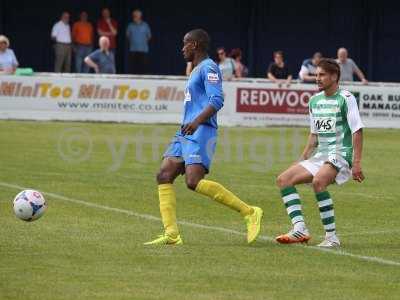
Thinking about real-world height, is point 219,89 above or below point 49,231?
above

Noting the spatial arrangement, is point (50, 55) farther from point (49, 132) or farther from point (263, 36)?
point (49, 132)

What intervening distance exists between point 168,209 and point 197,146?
0.61 metres

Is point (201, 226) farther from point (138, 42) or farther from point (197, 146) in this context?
point (138, 42)

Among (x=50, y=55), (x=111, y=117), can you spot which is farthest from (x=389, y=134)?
(x=50, y=55)

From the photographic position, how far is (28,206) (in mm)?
11852

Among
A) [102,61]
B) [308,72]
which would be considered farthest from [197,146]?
[102,61]

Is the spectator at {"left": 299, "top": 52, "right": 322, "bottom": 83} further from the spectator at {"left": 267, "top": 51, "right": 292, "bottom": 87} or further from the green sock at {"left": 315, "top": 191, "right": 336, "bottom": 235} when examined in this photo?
the green sock at {"left": 315, "top": 191, "right": 336, "bottom": 235}

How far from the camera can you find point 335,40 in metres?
38.6

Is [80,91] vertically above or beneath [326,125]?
beneath

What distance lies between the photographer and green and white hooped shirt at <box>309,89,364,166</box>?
11617 mm

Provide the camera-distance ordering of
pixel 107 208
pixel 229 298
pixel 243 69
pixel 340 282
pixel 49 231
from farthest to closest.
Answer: pixel 243 69 → pixel 107 208 → pixel 49 231 → pixel 340 282 → pixel 229 298

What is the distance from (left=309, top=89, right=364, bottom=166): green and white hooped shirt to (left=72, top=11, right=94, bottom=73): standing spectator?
2245 centimetres

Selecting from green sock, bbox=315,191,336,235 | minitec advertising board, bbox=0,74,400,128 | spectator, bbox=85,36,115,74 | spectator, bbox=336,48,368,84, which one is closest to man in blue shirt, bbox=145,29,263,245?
green sock, bbox=315,191,336,235

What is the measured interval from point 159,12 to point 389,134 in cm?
1220
